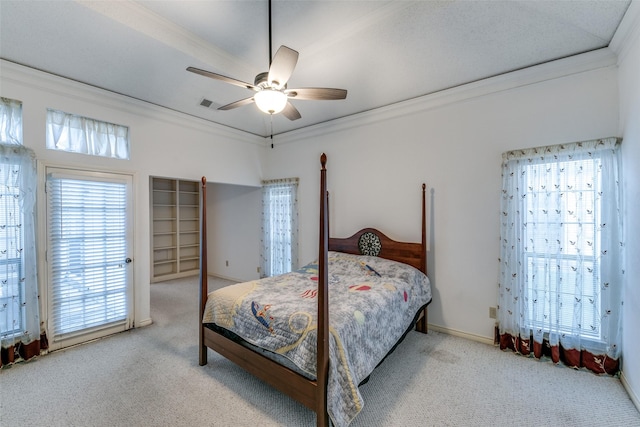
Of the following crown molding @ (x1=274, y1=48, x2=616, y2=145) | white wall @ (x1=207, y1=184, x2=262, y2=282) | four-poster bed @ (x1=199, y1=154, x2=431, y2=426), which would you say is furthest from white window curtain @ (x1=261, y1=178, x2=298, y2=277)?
four-poster bed @ (x1=199, y1=154, x2=431, y2=426)

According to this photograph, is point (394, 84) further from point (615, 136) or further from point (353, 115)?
point (615, 136)

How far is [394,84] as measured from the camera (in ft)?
10.6

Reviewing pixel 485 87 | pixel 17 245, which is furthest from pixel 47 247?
pixel 485 87

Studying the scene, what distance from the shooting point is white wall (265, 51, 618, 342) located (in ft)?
8.68

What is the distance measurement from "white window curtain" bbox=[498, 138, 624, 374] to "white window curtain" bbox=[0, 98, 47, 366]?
4802mm

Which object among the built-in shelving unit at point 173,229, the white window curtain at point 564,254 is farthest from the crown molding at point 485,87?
the built-in shelving unit at point 173,229

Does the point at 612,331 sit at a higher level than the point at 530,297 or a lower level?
lower

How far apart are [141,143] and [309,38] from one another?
2.55m

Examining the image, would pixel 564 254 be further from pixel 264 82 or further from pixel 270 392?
pixel 264 82

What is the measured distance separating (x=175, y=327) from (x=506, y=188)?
4254 mm

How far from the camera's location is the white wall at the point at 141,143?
9.03 feet

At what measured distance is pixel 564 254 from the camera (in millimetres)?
2596

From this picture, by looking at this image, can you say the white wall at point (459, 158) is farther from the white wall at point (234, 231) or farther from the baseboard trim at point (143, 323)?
the baseboard trim at point (143, 323)

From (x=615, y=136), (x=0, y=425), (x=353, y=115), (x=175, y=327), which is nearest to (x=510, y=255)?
(x=615, y=136)
